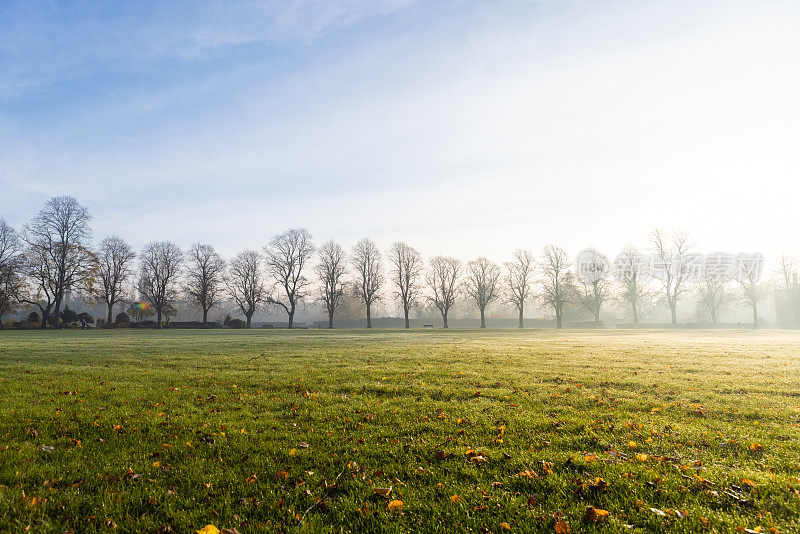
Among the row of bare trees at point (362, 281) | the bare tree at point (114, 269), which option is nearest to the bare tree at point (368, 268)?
the row of bare trees at point (362, 281)

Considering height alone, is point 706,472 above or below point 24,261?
below

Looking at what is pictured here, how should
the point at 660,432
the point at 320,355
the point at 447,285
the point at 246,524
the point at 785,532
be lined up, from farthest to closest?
the point at 447,285 < the point at 320,355 < the point at 660,432 < the point at 246,524 < the point at 785,532

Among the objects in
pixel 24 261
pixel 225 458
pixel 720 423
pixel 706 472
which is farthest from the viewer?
pixel 24 261

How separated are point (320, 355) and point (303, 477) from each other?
13245mm

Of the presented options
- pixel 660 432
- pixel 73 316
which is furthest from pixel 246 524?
pixel 73 316

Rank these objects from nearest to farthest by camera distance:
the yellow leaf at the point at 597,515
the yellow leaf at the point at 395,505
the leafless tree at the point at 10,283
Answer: the yellow leaf at the point at 597,515
the yellow leaf at the point at 395,505
the leafless tree at the point at 10,283

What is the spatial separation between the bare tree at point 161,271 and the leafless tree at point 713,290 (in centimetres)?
9055

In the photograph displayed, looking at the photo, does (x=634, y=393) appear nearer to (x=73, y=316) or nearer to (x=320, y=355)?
Result: (x=320, y=355)

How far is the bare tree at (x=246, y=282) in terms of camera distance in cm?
6819

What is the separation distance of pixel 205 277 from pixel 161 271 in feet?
24.1

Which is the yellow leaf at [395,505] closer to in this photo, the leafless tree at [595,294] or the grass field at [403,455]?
the grass field at [403,455]

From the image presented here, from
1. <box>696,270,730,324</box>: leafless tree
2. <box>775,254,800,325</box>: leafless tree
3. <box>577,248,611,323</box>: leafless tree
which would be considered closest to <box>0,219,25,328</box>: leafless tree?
<box>577,248,611,323</box>: leafless tree

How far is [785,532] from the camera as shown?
368 cm

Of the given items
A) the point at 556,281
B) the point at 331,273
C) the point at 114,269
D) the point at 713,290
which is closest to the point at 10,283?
the point at 114,269
